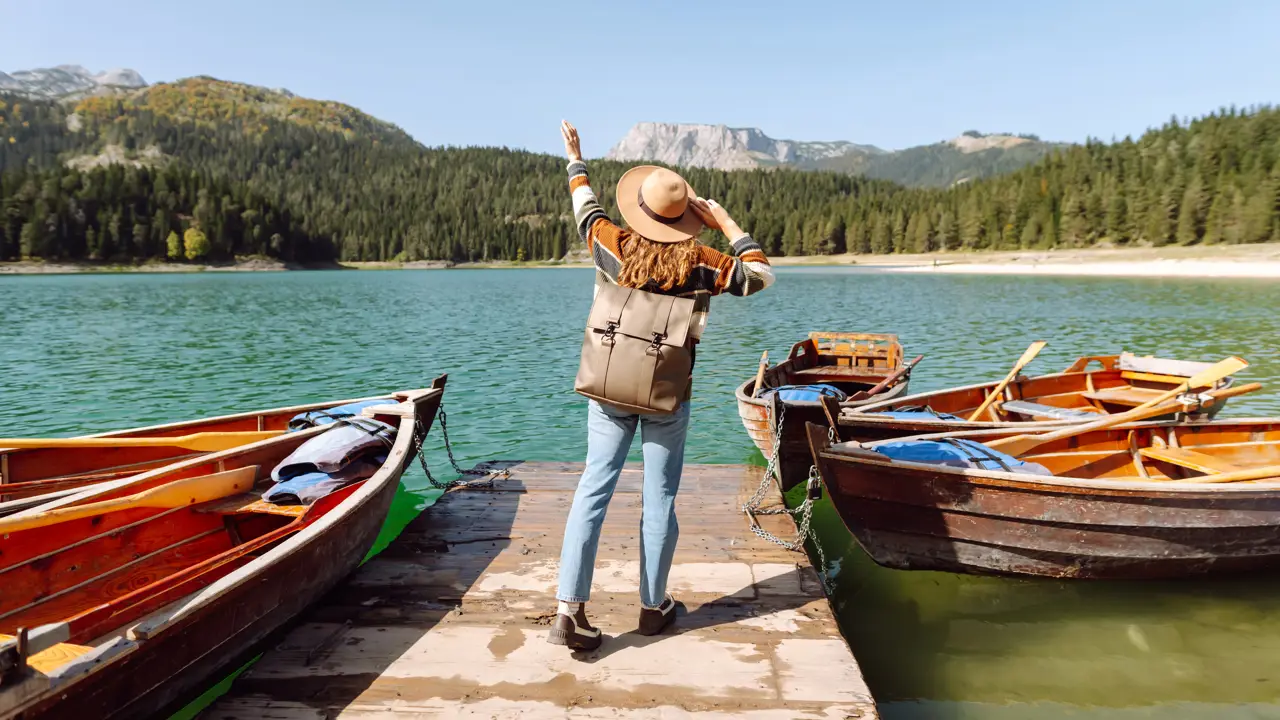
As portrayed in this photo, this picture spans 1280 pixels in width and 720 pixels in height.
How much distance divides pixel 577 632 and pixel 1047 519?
4523mm

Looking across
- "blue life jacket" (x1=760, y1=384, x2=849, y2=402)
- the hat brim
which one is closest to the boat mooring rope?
"blue life jacket" (x1=760, y1=384, x2=849, y2=402)

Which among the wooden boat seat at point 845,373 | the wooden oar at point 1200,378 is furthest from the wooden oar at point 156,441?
the wooden oar at point 1200,378

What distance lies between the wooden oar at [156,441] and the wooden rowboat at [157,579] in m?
1.43

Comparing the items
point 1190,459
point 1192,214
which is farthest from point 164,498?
point 1192,214

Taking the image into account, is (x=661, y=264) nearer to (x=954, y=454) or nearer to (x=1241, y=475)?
(x=954, y=454)

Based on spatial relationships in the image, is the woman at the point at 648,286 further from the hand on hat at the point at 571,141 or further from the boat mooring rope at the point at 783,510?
the boat mooring rope at the point at 783,510

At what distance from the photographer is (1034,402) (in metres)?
11.7

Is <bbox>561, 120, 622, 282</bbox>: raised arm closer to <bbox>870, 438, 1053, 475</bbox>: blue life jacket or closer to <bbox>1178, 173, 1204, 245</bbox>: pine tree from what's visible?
<bbox>870, 438, 1053, 475</bbox>: blue life jacket

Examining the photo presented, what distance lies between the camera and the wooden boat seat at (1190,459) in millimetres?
7805

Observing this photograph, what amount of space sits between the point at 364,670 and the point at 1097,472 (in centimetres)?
820

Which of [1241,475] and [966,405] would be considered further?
[966,405]

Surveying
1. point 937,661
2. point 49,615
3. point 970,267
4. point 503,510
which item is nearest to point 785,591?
point 937,661

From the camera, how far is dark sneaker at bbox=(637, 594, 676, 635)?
486cm

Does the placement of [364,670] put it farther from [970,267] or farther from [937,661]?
[970,267]
